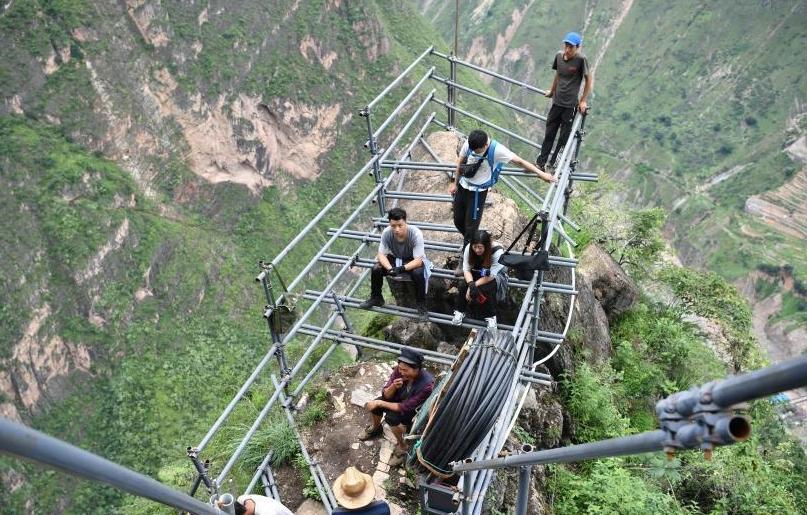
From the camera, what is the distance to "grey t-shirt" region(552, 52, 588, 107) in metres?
7.53

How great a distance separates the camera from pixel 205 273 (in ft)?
225

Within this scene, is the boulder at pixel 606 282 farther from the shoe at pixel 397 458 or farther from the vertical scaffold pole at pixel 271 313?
the vertical scaffold pole at pixel 271 313

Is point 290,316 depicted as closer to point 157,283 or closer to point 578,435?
point 578,435

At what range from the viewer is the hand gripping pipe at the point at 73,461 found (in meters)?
1.16

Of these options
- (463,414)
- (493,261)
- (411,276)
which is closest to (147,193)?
(411,276)

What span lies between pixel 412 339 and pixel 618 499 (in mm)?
Answer: 3006

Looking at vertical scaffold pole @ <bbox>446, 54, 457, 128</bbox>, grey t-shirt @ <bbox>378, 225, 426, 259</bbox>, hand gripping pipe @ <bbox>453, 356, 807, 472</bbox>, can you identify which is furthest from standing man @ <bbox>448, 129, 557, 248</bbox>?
hand gripping pipe @ <bbox>453, 356, 807, 472</bbox>

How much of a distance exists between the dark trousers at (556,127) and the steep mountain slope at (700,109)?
261 ft

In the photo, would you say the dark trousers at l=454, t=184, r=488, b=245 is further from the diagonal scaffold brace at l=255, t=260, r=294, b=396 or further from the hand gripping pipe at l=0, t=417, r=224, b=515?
the hand gripping pipe at l=0, t=417, r=224, b=515

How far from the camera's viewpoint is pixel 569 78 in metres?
7.60

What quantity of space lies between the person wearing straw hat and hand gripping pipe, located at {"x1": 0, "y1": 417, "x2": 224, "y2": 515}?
280 centimetres

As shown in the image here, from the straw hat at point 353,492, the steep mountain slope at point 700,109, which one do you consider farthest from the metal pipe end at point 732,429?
the steep mountain slope at point 700,109

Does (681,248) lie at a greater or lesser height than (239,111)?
lesser

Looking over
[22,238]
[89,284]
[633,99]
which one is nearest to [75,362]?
[89,284]
